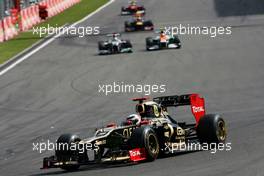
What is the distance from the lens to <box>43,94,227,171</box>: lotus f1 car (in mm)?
15797

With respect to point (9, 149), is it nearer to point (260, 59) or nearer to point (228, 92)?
point (228, 92)

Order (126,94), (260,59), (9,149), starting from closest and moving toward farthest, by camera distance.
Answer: (9,149) < (126,94) < (260,59)

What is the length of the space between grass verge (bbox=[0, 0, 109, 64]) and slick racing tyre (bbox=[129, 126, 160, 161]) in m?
21.7

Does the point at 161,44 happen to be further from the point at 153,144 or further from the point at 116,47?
the point at 153,144

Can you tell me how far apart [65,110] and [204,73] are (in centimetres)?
742

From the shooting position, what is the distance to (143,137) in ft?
51.6

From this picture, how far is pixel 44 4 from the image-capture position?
57250mm

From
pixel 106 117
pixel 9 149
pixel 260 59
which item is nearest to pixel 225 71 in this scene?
pixel 260 59
